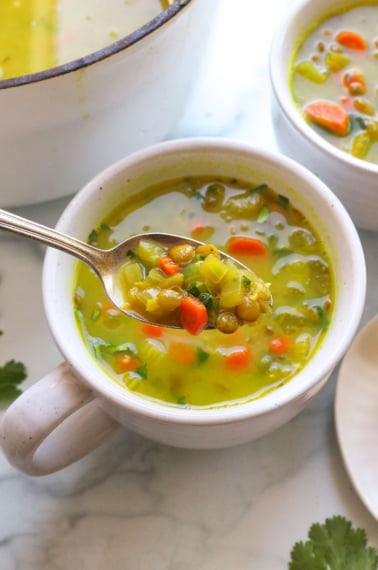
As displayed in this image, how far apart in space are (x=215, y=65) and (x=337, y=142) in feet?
1.38

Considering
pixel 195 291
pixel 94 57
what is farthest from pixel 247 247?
pixel 94 57

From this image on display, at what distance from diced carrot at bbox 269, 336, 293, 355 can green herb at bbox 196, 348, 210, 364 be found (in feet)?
0.31

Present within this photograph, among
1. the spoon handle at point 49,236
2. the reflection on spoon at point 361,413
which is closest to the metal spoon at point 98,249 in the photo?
the spoon handle at point 49,236

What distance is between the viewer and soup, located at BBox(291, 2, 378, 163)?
4.70ft

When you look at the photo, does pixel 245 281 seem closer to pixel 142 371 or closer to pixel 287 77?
pixel 142 371

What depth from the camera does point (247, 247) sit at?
50.4 inches

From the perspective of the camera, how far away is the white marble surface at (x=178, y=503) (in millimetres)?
1255

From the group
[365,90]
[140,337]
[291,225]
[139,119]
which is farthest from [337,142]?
[140,337]

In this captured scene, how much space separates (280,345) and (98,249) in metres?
0.31

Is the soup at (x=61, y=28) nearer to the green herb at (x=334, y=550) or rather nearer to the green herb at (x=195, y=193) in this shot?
the green herb at (x=195, y=193)

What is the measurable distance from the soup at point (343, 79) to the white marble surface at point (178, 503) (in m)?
0.22

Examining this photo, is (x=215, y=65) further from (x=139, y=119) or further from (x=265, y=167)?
(x=265, y=167)

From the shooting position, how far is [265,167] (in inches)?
50.4

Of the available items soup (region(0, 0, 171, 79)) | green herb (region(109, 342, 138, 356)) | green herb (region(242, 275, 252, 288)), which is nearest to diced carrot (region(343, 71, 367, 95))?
soup (region(0, 0, 171, 79))
